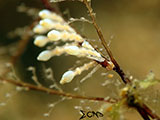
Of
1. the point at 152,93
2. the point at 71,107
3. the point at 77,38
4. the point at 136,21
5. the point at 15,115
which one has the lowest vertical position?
the point at 71,107

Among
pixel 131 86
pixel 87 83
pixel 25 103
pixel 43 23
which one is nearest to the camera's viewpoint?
pixel 131 86

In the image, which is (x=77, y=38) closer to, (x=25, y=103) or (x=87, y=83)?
(x=87, y=83)

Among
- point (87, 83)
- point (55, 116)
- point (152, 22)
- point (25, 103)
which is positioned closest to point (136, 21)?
point (152, 22)

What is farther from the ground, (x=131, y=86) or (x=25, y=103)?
(x=131, y=86)

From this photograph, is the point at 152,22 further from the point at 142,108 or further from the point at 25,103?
the point at 142,108

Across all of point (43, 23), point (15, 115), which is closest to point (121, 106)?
point (43, 23)

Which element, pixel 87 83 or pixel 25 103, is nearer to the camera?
pixel 87 83

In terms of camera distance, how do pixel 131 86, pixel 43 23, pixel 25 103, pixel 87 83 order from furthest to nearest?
pixel 25 103
pixel 87 83
pixel 43 23
pixel 131 86

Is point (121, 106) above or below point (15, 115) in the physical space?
above

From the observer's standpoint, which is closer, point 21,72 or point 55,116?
point 55,116
